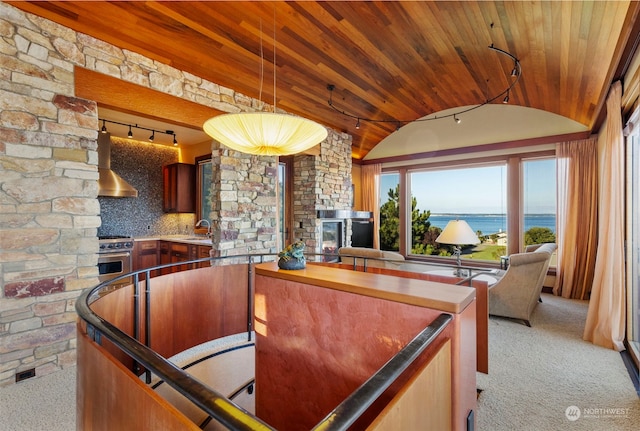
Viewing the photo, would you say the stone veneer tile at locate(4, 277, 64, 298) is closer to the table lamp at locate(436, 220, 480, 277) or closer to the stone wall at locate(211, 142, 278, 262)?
the stone wall at locate(211, 142, 278, 262)

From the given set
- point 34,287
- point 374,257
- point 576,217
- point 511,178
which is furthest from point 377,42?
point 576,217

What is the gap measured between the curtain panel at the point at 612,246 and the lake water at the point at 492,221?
7.81 feet

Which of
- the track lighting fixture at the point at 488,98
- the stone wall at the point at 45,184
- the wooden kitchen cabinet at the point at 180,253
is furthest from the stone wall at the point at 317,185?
the stone wall at the point at 45,184

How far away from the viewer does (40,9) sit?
242cm

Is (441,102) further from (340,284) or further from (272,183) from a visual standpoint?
(340,284)

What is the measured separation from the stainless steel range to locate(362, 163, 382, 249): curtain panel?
4998 millimetres

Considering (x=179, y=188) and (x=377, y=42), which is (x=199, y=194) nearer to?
(x=179, y=188)

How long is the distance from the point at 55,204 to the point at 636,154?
17.6 feet

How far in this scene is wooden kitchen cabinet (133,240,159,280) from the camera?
5234 millimetres

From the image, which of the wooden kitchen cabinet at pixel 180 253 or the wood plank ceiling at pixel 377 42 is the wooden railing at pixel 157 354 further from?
the wood plank ceiling at pixel 377 42

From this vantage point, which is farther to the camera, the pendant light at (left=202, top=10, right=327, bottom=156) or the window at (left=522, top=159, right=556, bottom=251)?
the window at (left=522, top=159, right=556, bottom=251)

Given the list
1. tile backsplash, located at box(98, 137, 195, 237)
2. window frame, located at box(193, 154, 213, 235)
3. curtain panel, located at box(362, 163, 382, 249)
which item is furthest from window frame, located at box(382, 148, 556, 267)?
tile backsplash, located at box(98, 137, 195, 237)

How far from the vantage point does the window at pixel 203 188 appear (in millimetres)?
5941

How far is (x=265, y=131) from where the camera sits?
85.9 inches
